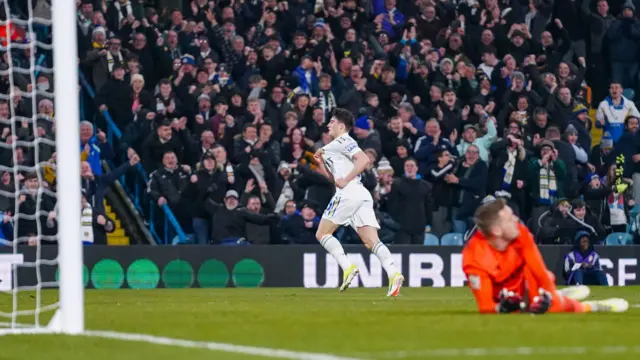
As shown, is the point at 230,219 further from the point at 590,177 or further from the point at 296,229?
the point at 590,177

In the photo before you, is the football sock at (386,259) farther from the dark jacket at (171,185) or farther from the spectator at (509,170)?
the spectator at (509,170)

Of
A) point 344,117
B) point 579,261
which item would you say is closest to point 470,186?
point 579,261

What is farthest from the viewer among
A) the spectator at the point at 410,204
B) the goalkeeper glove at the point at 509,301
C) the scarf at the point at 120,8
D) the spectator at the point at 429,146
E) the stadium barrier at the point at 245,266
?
the scarf at the point at 120,8

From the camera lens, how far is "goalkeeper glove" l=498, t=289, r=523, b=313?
1055 cm

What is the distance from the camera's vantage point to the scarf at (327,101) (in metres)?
22.5

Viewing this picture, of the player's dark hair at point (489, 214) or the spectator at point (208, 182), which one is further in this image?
the spectator at point (208, 182)

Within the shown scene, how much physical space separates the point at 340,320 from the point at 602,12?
17266 mm

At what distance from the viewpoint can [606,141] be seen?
2389 cm

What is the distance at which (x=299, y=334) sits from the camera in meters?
8.99

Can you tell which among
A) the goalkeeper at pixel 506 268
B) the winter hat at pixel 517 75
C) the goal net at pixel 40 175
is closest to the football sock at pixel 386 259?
the goal net at pixel 40 175

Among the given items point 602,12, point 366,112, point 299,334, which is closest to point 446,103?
point 366,112

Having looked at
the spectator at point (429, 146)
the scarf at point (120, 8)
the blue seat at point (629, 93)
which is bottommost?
the spectator at point (429, 146)

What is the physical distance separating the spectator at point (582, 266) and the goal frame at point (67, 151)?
13550 mm

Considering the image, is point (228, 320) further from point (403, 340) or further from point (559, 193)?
point (559, 193)
